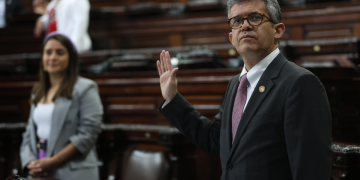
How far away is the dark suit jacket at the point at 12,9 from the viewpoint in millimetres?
3350

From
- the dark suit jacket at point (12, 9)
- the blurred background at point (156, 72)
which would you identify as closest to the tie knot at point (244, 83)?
the blurred background at point (156, 72)

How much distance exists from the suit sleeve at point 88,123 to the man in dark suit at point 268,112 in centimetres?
63

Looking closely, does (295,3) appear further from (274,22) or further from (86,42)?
(274,22)

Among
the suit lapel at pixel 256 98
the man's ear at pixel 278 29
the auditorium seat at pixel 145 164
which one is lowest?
the auditorium seat at pixel 145 164

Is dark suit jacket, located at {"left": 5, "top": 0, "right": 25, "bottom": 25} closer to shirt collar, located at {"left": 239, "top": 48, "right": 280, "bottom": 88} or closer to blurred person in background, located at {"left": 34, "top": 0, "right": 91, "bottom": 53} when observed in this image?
blurred person in background, located at {"left": 34, "top": 0, "right": 91, "bottom": 53}

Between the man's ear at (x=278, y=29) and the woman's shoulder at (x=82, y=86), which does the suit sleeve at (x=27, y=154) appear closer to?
the woman's shoulder at (x=82, y=86)

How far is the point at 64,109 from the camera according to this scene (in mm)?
1379

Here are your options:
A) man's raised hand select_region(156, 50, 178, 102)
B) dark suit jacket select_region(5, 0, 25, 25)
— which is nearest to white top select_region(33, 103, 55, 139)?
man's raised hand select_region(156, 50, 178, 102)

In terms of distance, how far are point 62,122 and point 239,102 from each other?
82cm

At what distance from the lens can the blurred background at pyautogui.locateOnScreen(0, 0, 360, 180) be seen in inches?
53.1

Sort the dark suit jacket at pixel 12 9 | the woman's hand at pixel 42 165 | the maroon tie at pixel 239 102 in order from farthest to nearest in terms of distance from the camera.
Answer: the dark suit jacket at pixel 12 9
the woman's hand at pixel 42 165
the maroon tie at pixel 239 102

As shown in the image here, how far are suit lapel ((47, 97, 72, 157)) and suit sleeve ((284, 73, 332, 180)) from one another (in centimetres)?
94

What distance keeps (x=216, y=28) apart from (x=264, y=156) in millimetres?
2442

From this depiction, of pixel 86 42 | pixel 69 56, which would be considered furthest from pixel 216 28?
pixel 69 56
